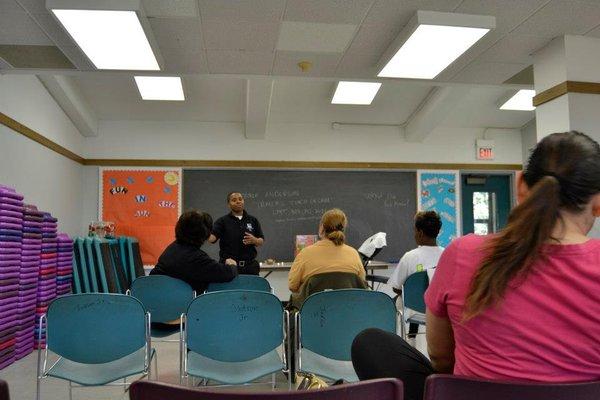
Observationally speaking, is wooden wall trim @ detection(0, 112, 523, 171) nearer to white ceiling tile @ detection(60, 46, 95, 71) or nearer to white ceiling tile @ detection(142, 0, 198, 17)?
white ceiling tile @ detection(60, 46, 95, 71)

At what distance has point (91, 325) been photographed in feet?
6.91

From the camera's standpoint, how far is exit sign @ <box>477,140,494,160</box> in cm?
648

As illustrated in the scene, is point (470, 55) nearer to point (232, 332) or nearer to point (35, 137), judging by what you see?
point (232, 332)

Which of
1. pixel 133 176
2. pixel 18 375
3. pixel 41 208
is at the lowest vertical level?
pixel 18 375

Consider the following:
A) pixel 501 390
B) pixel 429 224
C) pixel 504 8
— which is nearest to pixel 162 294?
pixel 429 224

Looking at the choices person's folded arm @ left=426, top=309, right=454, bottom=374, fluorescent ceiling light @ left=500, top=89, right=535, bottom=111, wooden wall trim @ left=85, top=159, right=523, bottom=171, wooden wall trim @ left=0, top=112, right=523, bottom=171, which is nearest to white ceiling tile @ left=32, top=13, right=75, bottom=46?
wooden wall trim @ left=0, top=112, right=523, bottom=171

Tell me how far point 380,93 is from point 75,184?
3934 millimetres

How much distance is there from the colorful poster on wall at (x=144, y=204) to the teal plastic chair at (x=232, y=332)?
3857mm

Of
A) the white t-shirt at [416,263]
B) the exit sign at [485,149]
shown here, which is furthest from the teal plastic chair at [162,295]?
the exit sign at [485,149]

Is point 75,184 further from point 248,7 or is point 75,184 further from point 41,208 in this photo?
point 248,7

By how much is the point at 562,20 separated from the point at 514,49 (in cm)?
45

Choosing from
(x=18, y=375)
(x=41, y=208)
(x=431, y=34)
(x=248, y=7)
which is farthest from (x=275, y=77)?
(x=18, y=375)

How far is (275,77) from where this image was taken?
4195 mm

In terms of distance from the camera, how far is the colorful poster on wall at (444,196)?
6.37 metres
